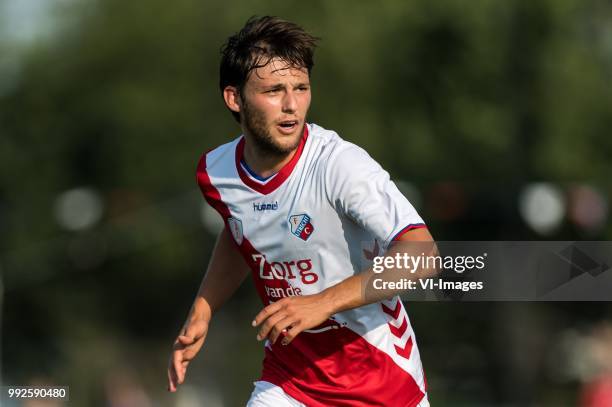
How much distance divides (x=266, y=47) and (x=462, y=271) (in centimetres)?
171

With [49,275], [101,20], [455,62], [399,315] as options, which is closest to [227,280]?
[399,315]

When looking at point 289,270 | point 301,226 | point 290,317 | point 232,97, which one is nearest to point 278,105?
point 232,97

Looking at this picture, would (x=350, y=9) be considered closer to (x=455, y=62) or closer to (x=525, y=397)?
(x=455, y=62)

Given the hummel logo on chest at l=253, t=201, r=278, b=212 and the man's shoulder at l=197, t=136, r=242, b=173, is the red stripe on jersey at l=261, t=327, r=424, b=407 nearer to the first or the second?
the hummel logo on chest at l=253, t=201, r=278, b=212

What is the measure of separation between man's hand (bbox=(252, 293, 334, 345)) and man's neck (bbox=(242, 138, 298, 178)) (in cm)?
99

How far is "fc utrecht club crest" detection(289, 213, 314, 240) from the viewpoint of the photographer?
19.9ft

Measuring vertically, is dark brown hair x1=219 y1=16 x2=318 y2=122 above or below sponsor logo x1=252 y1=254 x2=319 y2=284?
above

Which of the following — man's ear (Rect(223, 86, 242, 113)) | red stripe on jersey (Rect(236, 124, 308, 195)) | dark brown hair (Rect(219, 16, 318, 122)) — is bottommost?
red stripe on jersey (Rect(236, 124, 308, 195))

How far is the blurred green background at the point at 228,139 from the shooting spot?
3091 centimetres

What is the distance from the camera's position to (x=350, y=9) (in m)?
36.2

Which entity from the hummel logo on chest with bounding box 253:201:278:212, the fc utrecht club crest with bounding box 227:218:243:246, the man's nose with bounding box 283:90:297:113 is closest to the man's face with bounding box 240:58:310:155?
the man's nose with bounding box 283:90:297:113

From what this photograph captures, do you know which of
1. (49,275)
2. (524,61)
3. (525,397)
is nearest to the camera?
(525,397)

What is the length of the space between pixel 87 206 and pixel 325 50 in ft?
30.7

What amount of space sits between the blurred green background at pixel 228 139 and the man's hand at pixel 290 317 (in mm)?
19898
